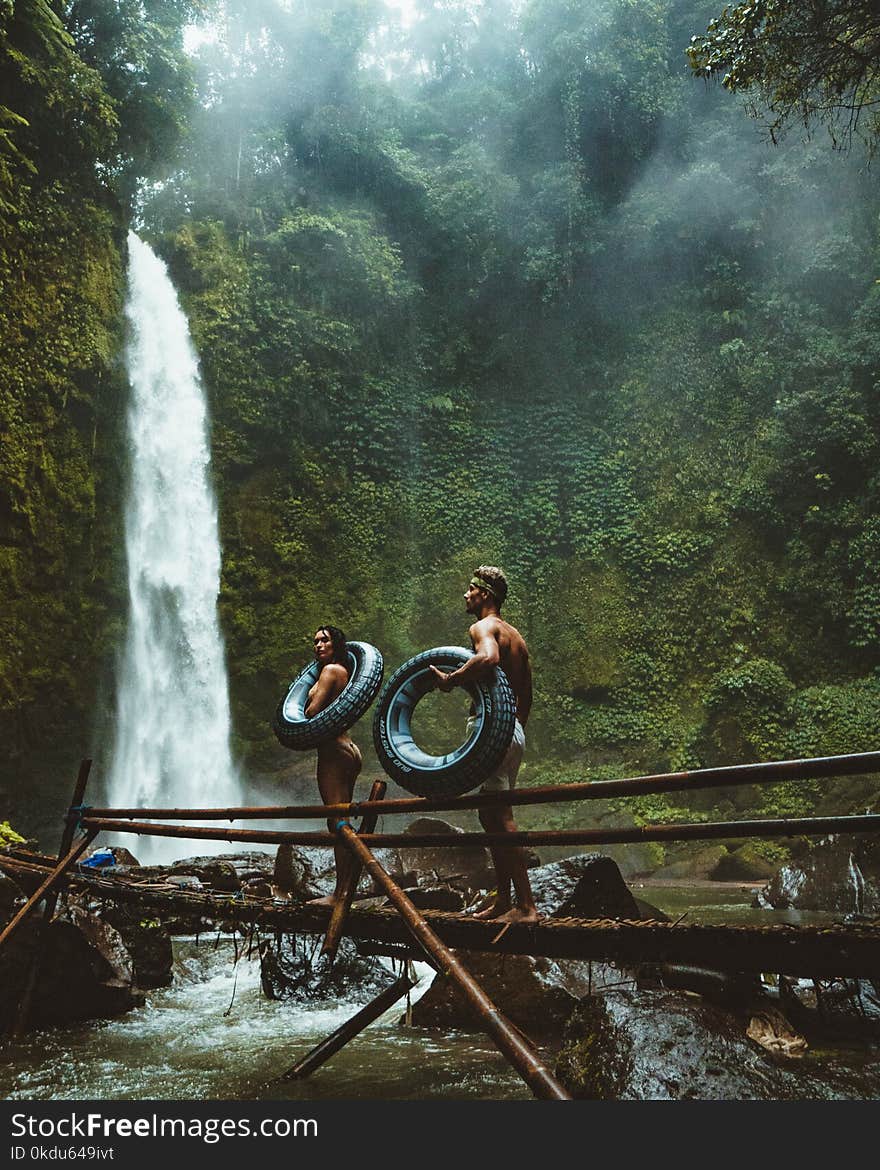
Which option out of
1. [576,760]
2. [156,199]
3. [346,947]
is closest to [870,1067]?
[346,947]

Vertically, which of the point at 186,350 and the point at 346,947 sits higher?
the point at 186,350

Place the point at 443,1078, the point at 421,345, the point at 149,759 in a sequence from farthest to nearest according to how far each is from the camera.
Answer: the point at 421,345 < the point at 149,759 < the point at 443,1078

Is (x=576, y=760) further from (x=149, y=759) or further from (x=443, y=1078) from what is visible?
(x=443, y=1078)

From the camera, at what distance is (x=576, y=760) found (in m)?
16.1

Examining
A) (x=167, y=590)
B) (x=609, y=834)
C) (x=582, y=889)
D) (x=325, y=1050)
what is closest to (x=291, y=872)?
(x=582, y=889)

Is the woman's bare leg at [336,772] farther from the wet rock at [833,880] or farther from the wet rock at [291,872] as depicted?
the wet rock at [833,880]

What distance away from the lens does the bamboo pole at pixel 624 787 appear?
2.44 meters

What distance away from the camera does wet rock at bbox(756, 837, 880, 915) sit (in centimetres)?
798

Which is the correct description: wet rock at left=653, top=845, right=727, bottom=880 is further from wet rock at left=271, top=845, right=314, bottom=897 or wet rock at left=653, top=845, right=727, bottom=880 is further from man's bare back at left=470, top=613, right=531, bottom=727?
man's bare back at left=470, top=613, right=531, bottom=727

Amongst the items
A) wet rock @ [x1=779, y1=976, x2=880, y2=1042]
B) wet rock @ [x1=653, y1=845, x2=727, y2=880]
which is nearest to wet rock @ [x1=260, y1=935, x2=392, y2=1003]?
wet rock @ [x1=779, y1=976, x2=880, y2=1042]

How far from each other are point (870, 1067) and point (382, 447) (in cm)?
1665

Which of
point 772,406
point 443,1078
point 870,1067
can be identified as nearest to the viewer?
point 870,1067

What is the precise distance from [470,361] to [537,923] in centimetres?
1865

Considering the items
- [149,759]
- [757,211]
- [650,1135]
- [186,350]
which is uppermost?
[757,211]
